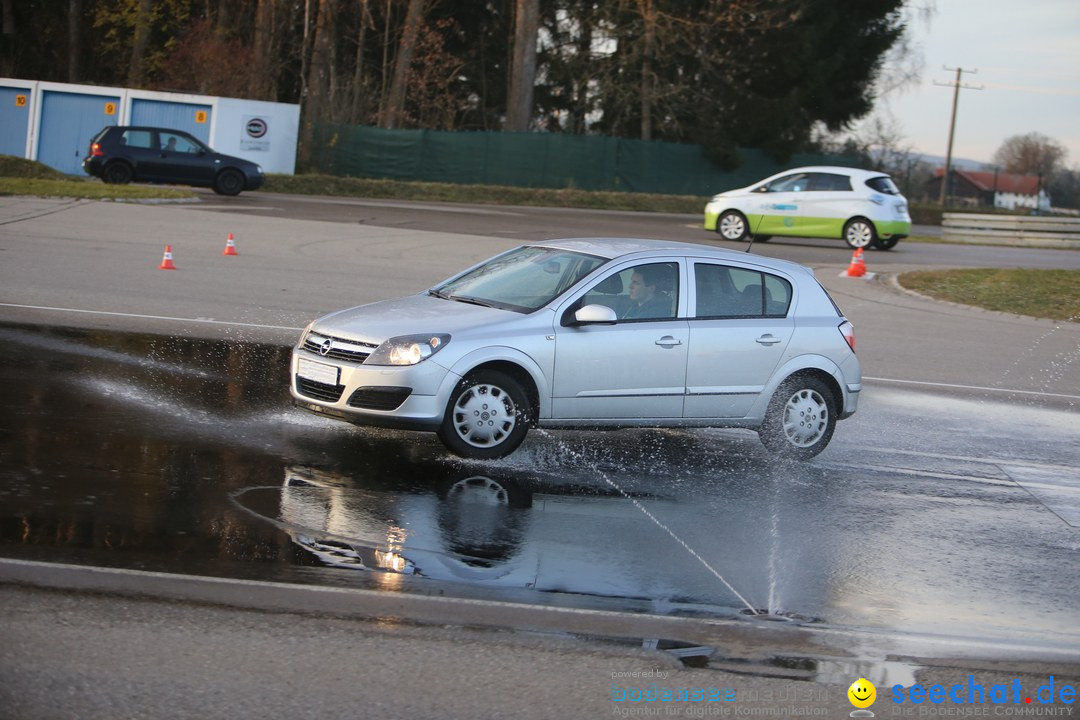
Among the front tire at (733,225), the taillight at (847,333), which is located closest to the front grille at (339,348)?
the taillight at (847,333)

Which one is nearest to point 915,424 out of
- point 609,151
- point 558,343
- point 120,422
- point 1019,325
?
point 558,343

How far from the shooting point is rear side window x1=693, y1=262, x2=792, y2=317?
9.39m

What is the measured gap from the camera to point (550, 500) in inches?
306

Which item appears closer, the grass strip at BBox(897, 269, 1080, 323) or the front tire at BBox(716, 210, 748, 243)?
the grass strip at BBox(897, 269, 1080, 323)

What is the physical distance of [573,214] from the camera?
1428 inches

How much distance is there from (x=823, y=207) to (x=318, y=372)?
21168 millimetres

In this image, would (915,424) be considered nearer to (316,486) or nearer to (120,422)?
(316,486)

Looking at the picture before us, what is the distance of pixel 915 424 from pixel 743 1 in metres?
38.8

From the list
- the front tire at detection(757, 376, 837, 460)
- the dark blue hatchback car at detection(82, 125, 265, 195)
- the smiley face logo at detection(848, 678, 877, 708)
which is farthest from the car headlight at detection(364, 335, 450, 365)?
the dark blue hatchback car at detection(82, 125, 265, 195)

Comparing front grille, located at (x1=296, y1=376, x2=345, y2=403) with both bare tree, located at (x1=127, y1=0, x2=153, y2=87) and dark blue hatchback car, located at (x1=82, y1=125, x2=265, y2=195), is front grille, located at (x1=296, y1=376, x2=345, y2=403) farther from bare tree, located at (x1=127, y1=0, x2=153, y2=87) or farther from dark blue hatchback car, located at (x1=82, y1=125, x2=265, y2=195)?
bare tree, located at (x1=127, y1=0, x2=153, y2=87)

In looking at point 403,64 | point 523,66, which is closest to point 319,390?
point 523,66

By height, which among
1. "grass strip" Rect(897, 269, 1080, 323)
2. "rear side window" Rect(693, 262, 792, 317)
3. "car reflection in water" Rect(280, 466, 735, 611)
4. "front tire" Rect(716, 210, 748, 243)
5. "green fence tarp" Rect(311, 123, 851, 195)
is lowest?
"car reflection in water" Rect(280, 466, 735, 611)

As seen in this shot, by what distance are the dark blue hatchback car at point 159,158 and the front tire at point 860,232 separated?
15.7 metres

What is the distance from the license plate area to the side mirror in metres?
1.65
